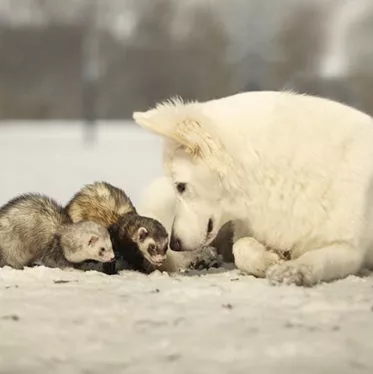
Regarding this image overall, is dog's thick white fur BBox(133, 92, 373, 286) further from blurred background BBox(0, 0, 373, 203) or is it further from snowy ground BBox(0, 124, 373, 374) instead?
blurred background BBox(0, 0, 373, 203)

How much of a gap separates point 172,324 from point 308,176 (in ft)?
2.44

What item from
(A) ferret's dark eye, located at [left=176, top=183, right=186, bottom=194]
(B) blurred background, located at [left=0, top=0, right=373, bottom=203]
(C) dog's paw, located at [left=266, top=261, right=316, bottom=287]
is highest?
(B) blurred background, located at [left=0, top=0, right=373, bottom=203]

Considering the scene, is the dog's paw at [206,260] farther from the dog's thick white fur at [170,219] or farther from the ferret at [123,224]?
the ferret at [123,224]

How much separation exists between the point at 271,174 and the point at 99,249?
0.49m

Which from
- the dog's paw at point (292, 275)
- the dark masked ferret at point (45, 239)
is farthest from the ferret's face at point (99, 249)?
the dog's paw at point (292, 275)

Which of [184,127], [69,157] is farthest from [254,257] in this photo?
[69,157]

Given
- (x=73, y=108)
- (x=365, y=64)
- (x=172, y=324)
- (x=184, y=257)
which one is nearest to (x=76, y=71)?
(x=73, y=108)

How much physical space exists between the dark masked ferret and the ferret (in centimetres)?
8

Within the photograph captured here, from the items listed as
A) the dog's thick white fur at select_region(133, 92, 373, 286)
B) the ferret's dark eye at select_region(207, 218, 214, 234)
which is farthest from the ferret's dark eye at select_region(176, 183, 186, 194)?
the ferret's dark eye at select_region(207, 218, 214, 234)

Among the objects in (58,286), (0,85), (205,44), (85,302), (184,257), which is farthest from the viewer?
(0,85)

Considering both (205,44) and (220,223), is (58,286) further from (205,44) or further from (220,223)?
(205,44)

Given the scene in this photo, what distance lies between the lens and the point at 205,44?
17.7 ft

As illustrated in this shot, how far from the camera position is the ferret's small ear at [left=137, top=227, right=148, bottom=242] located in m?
1.98

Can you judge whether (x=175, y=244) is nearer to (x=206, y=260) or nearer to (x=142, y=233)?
(x=142, y=233)
